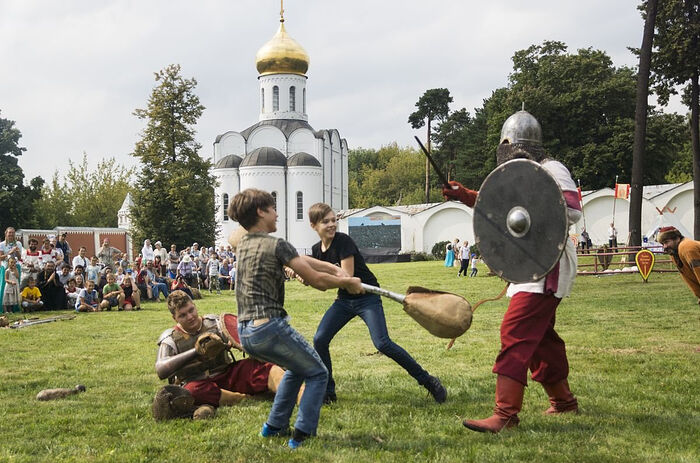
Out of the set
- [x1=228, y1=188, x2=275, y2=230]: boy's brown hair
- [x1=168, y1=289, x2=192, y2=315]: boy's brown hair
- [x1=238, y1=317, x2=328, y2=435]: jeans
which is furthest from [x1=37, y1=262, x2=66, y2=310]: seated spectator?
[x1=228, y1=188, x2=275, y2=230]: boy's brown hair

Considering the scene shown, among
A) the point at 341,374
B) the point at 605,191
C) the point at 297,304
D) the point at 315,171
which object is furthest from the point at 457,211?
the point at 341,374

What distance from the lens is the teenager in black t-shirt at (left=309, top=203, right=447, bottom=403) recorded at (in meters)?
6.00

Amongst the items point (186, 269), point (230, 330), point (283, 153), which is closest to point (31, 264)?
point (186, 269)

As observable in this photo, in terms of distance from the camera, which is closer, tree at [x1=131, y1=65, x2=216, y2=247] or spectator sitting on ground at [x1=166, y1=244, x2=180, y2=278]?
spectator sitting on ground at [x1=166, y1=244, x2=180, y2=278]

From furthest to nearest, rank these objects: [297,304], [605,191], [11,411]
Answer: [605,191] → [297,304] → [11,411]

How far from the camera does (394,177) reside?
93000 mm

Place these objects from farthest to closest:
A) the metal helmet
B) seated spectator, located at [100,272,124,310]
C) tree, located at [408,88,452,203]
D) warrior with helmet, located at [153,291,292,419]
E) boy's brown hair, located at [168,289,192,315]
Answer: tree, located at [408,88,452,203] → seated spectator, located at [100,272,124,310] → boy's brown hair, located at [168,289,192,315] → warrior with helmet, located at [153,291,292,419] → the metal helmet

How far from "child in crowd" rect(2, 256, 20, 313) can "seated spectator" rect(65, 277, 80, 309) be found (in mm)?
1434

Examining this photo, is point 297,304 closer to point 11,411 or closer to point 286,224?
point 11,411

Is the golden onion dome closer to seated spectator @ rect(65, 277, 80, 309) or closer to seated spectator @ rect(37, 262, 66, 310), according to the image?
seated spectator @ rect(65, 277, 80, 309)

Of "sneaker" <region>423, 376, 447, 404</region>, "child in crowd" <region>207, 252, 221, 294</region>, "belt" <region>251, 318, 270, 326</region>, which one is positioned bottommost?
"sneaker" <region>423, 376, 447, 404</region>

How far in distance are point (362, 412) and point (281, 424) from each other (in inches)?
41.6

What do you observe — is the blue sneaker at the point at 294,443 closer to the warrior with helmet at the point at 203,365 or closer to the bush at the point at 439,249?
the warrior with helmet at the point at 203,365

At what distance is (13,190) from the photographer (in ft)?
154
